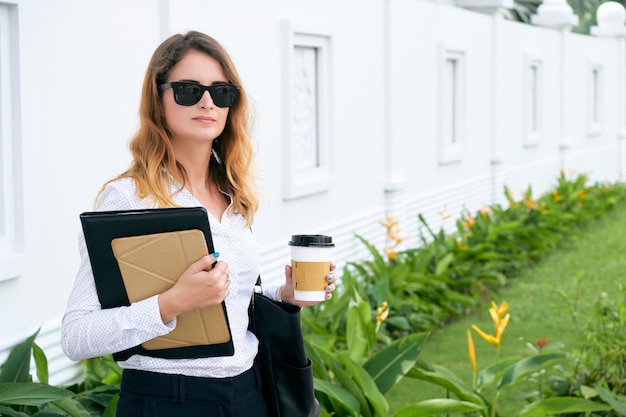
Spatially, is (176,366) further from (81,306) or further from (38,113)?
(38,113)

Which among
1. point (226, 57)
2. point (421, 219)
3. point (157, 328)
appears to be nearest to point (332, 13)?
A: point (421, 219)

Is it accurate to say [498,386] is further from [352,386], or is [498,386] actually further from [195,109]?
[195,109]

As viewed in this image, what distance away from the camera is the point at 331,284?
2.50m

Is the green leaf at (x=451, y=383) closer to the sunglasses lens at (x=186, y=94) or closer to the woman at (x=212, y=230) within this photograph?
the woman at (x=212, y=230)

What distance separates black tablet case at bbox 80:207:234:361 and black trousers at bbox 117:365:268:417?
23 centimetres

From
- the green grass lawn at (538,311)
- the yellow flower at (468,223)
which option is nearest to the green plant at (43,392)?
the green grass lawn at (538,311)

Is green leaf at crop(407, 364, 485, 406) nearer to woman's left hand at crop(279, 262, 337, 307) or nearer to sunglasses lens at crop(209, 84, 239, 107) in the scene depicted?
woman's left hand at crop(279, 262, 337, 307)

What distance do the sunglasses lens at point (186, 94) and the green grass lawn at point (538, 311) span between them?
9.92 feet

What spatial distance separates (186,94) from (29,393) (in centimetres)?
155

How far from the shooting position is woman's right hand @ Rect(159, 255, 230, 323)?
7.07 ft

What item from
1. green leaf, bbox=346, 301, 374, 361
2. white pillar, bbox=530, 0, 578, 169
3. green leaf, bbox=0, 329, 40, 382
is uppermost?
white pillar, bbox=530, 0, 578, 169

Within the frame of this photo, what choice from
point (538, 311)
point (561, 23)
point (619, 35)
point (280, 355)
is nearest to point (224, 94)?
point (280, 355)

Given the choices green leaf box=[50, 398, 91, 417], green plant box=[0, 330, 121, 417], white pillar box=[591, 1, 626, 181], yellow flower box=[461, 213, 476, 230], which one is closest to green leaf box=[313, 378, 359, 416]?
green plant box=[0, 330, 121, 417]

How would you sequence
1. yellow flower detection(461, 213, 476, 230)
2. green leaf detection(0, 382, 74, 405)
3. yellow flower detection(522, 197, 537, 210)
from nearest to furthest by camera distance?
green leaf detection(0, 382, 74, 405)
yellow flower detection(461, 213, 476, 230)
yellow flower detection(522, 197, 537, 210)
